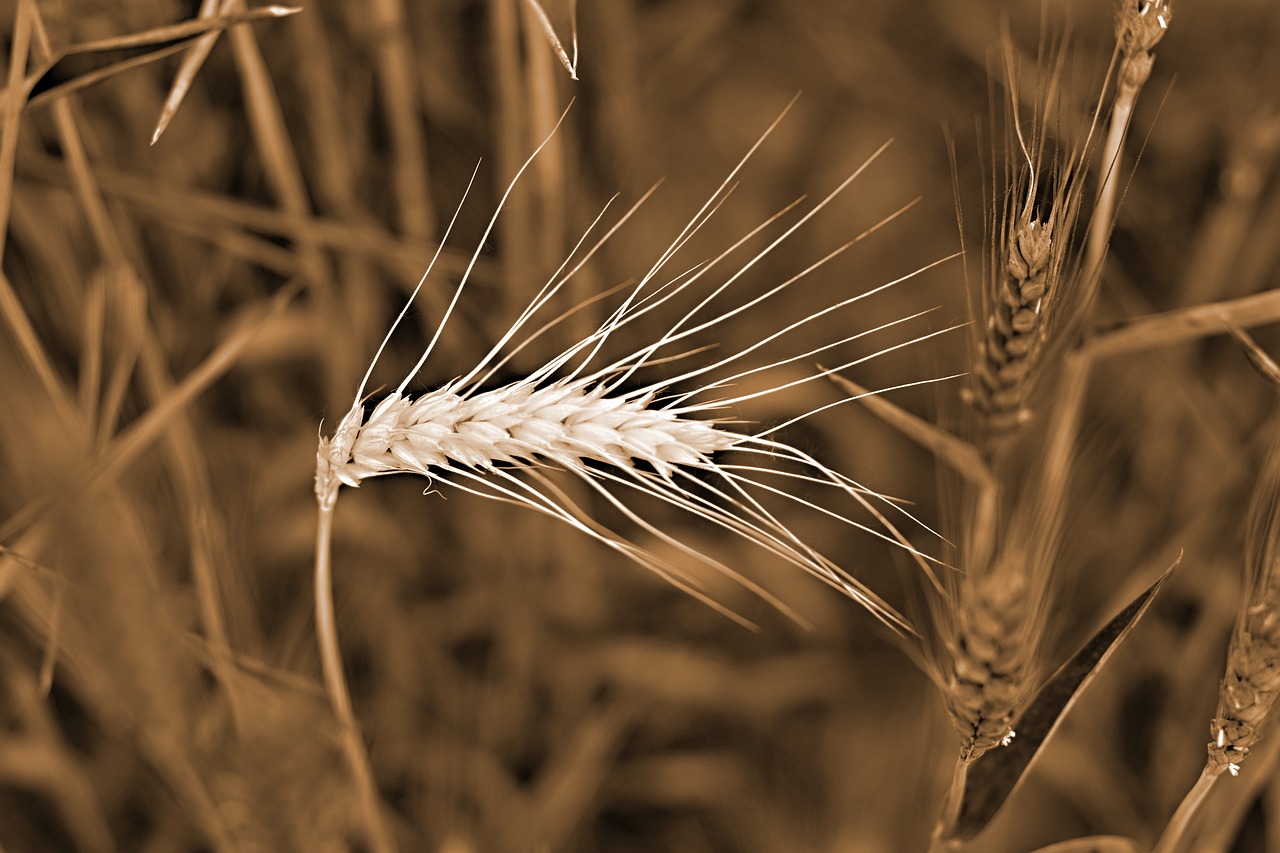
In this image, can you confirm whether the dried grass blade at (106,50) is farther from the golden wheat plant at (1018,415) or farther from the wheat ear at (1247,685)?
the wheat ear at (1247,685)

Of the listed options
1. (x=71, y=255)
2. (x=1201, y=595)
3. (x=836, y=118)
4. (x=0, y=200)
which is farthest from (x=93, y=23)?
(x=1201, y=595)

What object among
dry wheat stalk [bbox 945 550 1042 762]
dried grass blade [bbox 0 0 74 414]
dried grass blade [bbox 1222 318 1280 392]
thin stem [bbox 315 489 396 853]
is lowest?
thin stem [bbox 315 489 396 853]

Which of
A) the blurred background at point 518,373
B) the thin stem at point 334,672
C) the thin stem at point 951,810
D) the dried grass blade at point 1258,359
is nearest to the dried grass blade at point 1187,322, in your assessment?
the dried grass blade at point 1258,359

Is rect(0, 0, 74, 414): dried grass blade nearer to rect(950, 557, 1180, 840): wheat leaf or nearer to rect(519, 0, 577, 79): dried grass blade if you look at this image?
rect(519, 0, 577, 79): dried grass blade

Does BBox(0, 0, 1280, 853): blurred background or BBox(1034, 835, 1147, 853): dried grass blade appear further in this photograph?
BBox(0, 0, 1280, 853): blurred background

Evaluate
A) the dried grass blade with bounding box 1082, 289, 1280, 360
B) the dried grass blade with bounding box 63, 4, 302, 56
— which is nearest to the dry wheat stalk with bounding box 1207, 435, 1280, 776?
the dried grass blade with bounding box 1082, 289, 1280, 360
